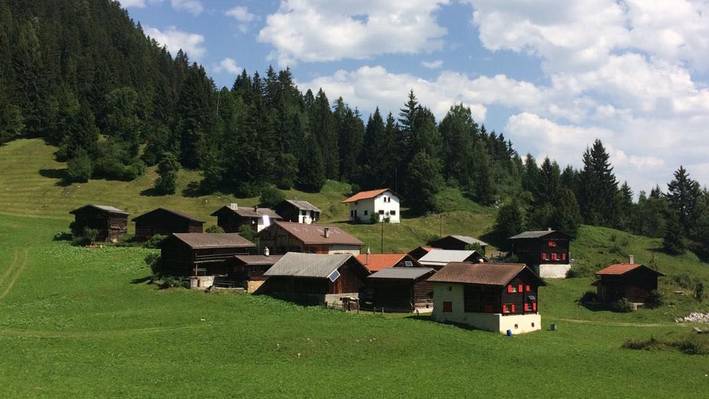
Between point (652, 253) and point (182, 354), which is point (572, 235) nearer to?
point (652, 253)

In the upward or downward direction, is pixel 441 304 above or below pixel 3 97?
below

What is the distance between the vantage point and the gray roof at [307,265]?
62.2m

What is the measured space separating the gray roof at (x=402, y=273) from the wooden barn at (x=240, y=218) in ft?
111

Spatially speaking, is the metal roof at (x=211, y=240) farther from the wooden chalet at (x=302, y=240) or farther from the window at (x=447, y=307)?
the window at (x=447, y=307)

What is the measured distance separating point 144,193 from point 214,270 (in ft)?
186

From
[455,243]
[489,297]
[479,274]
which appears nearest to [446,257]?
[455,243]

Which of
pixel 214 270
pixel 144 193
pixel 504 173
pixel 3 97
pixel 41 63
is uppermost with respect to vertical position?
pixel 41 63

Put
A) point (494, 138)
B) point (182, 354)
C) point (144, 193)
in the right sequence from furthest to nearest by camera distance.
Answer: point (494, 138), point (144, 193), point (182, 354)

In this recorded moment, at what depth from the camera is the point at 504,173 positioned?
166875 millimetres

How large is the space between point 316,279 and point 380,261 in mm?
13273

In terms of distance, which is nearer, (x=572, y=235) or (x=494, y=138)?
(x=572, y=235)

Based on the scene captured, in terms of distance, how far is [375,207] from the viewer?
112125mm

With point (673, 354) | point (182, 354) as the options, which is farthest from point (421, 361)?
point (673, 354)

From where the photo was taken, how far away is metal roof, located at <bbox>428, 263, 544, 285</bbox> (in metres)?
54.7
